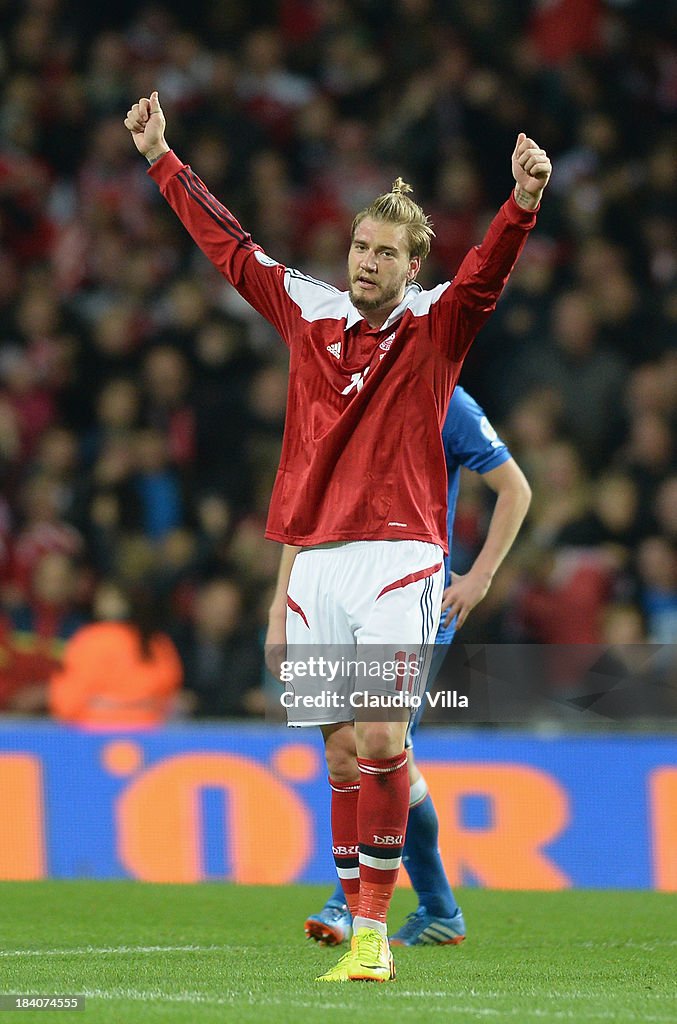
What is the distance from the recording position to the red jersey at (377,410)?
161 inches

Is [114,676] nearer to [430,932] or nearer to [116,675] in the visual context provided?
[116,675]

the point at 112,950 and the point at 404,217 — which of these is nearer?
the point at 404,217

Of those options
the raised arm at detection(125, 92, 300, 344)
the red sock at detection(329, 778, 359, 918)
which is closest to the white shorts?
the red sock at detection(329, 778, 359, 918)

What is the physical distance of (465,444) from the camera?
494 centimetres

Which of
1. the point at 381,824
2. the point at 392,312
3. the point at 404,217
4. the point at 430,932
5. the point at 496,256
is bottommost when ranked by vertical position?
the point at 430,932

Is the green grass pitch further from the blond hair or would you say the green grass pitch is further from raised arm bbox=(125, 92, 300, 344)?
the blond hair

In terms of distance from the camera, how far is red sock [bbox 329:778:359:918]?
14.4 ft

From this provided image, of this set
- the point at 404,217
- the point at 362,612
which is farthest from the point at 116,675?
the point at 404,217

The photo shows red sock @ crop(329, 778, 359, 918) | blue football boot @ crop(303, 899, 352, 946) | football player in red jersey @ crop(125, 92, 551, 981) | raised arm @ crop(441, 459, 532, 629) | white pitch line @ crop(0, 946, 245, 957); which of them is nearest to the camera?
football player in red jersey @ crop(125, 92, 551, 981)

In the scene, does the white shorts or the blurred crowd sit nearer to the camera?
the white shorts

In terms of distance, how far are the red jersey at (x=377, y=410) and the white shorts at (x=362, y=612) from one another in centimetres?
6

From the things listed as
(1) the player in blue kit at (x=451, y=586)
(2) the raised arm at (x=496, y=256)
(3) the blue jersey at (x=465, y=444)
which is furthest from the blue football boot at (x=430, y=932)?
(2) the raised arm at (x=496, y=256)

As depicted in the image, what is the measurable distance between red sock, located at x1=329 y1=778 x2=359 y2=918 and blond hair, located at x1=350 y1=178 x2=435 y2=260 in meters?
1.43

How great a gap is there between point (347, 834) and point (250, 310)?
6203 mm
